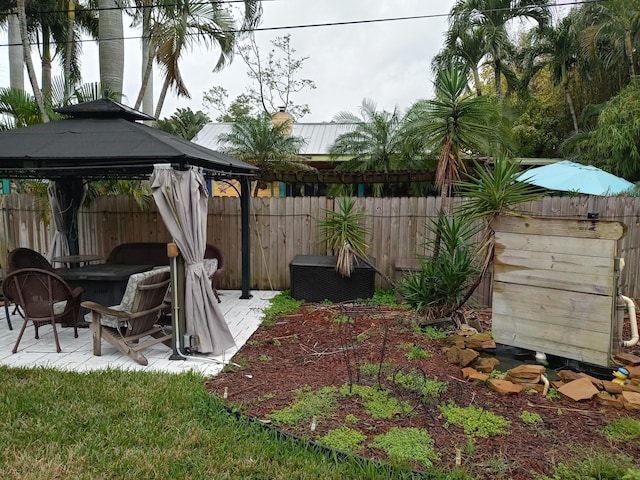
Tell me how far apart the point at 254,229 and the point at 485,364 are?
15.5 ft

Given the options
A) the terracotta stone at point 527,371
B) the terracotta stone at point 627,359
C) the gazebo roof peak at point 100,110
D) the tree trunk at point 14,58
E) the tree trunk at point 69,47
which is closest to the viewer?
the terracotta stone at point 527,371

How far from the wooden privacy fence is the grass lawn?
4.09m

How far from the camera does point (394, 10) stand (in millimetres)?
11070

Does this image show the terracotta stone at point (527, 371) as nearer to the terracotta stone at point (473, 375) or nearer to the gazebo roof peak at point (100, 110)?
the terracotta stone at point (473, 375)

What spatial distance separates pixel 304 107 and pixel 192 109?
855 centimetres

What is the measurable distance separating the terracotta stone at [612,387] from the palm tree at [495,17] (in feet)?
44.6

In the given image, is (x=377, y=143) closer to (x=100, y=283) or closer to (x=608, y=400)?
(x=100, y=283)

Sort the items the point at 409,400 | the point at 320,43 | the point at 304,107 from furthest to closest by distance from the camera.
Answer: the point at 304,107 → the point at 320,43 → the point at 409,400

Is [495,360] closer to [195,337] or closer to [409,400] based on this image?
[409,400]

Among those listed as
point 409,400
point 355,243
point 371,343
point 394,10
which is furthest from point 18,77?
point 409,400

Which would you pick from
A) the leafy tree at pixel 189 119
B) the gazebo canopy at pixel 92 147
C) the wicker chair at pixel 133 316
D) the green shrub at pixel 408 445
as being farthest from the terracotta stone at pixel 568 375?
the leafy tree at pixel 189 119

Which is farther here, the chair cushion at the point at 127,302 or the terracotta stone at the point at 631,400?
the chair cushion at the point at 127,302

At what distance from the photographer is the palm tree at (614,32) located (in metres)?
12.4

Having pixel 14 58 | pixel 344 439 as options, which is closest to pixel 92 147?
pixel 344 439
